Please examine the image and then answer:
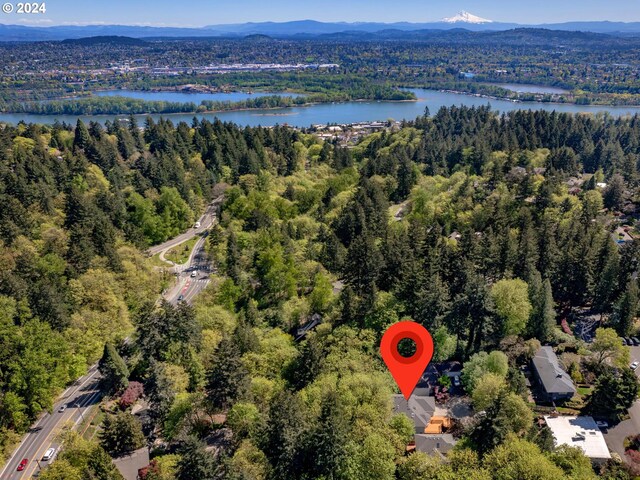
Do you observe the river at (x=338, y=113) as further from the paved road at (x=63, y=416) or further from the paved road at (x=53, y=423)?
the paved road at (x=53, y=423)

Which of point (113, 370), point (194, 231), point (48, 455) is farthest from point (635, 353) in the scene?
point (194, 231)

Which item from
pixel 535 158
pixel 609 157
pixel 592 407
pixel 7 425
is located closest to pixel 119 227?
pixel 7 425

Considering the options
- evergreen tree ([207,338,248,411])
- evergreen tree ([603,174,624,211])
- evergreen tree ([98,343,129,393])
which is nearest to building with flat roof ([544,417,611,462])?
evergreen tree ([207,338,248,411])

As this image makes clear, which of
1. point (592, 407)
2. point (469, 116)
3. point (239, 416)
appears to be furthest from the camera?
point (469, 116)

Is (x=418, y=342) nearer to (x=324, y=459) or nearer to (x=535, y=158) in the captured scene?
(x=324, y=459)

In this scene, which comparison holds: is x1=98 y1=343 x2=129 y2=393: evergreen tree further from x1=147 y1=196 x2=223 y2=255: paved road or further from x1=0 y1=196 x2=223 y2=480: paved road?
x1=147 y1=196 x2=223 y2=255: paved road

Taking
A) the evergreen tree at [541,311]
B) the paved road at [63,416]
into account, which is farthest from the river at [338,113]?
the evergreen tree at [541,311]
